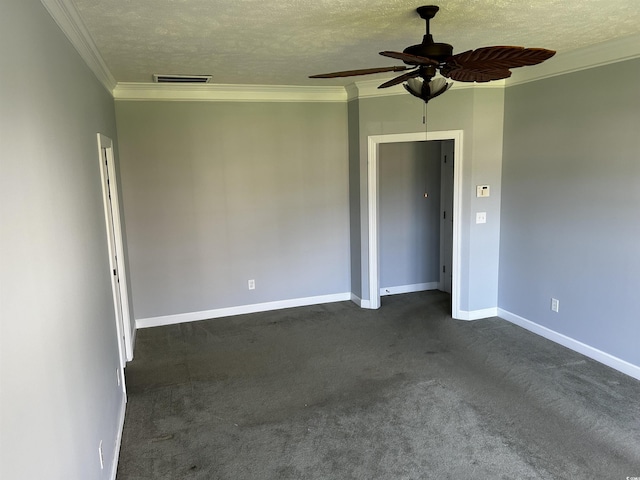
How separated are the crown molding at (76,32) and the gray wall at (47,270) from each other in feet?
0.20

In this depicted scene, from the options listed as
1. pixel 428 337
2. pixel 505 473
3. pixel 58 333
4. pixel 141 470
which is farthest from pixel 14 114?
pixel 428 337

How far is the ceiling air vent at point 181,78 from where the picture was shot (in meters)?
4.19

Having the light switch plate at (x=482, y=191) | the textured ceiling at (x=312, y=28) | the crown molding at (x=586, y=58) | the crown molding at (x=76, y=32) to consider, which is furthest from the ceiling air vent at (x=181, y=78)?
the crown molding at (x=586, y=58)

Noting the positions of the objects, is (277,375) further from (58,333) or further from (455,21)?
(455,21)

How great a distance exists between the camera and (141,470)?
101 inches

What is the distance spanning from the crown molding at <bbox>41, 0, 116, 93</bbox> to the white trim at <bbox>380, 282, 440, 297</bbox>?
4.10 metres

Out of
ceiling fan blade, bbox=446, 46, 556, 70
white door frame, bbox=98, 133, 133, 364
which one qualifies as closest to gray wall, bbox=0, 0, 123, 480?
white door frame, bbox=98, 133, 133, 364

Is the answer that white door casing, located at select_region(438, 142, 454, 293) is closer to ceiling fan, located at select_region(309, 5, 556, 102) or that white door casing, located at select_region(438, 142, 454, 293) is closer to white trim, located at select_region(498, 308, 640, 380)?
white trim, located at select_region(498, 308, 640, 380)

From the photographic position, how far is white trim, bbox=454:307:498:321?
484cm

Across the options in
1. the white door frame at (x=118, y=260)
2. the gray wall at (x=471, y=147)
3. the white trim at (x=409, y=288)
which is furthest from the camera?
the white trim at (x=409, y=288)

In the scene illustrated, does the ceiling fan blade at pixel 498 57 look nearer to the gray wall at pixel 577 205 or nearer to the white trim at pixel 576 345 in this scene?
the gray wall at pixel 577 205

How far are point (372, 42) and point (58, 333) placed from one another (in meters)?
2.77

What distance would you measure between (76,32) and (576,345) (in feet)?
14.9

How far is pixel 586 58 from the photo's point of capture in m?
3.61
